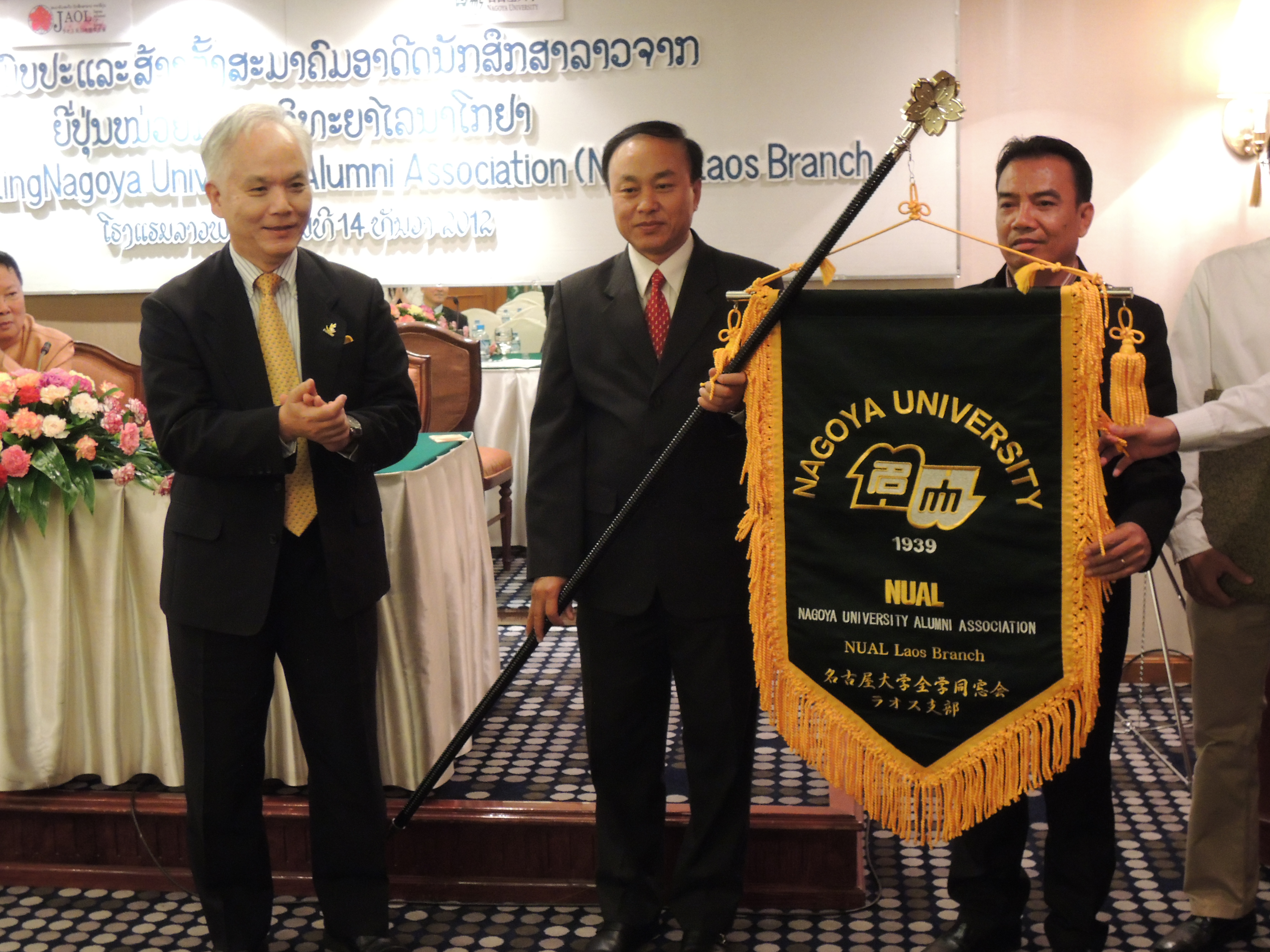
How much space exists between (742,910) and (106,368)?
318 centimetres

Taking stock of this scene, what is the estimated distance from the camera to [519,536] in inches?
228

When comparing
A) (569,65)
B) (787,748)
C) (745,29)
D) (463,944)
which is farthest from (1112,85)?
(463,944)

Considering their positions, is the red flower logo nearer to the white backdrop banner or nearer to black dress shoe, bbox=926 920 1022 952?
the white backdrop banner

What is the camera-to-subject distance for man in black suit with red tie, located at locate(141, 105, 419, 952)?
2.06 metres

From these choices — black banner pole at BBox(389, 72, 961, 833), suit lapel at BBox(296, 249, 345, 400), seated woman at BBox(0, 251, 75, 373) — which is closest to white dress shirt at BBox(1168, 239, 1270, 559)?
black banner pole at BBox(389, 72, 961, 833)

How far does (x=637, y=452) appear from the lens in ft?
6.89

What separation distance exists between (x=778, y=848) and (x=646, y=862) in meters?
0.39

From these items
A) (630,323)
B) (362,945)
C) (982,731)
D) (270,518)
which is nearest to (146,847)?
(362,945)

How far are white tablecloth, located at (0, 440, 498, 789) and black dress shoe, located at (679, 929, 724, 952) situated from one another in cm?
84

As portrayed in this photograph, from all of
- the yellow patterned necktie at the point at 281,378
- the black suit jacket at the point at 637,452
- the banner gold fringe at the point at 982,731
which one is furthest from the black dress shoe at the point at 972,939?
the yellow patterned necktie at the point at 281,378

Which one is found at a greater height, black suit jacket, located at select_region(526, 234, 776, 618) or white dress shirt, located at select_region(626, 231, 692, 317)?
white dress shirt, located at select_region(626, 231, 692, 317)

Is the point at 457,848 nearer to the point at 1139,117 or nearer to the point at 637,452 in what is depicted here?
the point at 637,452

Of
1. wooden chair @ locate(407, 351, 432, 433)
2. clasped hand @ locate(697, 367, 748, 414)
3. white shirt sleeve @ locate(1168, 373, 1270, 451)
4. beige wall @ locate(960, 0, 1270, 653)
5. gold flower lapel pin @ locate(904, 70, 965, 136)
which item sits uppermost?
beige wall @ locate(960, 0, 1270, 653)

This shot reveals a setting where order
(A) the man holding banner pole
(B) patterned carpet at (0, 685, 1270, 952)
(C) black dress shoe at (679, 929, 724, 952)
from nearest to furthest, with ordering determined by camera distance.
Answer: (A) the man holding banner pole
(C) black dress shoe at (679, 929, 724, 952)
(B) patterned carpet at (0, 685, 1270, 952)
